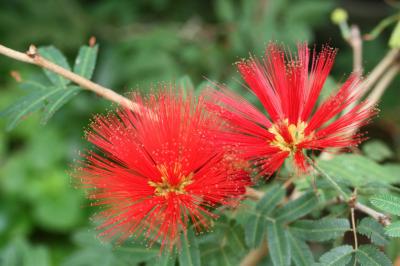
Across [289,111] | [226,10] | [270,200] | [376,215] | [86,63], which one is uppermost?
A: [226,10]

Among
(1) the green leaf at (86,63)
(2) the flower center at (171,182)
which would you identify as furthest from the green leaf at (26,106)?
(2) the flower center at (171,182)

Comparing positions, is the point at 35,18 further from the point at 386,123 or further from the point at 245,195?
the point at 245,195

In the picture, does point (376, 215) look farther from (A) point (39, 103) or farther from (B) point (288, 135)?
(A) point (39, 103)

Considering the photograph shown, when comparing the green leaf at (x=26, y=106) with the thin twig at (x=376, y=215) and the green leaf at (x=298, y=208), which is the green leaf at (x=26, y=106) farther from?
the thin twig at (x=376, y=215)

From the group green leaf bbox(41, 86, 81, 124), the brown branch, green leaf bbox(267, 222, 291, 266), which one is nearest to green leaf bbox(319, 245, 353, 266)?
green leaf bbox(267, 222, 291, 266)

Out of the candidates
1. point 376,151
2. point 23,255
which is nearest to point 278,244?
point 376,151
